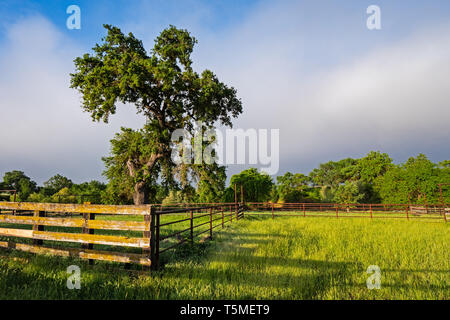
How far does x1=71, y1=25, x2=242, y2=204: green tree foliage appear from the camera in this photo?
16484mm

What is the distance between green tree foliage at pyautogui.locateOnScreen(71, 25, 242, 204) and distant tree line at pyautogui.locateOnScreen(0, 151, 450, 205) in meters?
3.02

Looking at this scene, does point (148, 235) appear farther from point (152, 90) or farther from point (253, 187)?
point (253, 187)

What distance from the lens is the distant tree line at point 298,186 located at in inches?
779

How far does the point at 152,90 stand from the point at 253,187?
30.4m

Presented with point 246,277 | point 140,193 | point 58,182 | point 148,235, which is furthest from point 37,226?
point 58,182

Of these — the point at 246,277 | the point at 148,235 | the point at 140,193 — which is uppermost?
the point at 148,235

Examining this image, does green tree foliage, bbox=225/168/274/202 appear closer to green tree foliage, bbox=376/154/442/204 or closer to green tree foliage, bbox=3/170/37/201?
green tree foliage, bbox=376/154/442/204

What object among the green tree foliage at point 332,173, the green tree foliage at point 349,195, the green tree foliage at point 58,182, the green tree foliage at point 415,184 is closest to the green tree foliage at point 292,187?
the green tree foliage at point 332,173

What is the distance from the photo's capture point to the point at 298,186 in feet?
186

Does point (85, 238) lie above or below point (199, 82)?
below
